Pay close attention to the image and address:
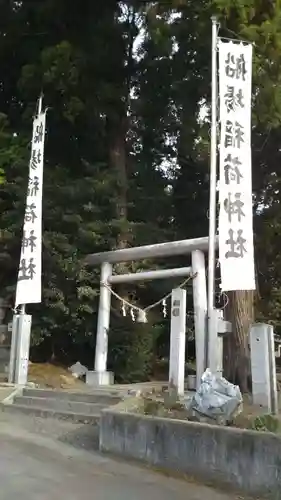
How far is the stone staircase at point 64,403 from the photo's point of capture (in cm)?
926

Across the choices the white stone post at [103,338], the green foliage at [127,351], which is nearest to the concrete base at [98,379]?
the white stone post at [103,338]

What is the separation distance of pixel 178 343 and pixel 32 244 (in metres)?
3.50

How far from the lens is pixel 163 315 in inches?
614

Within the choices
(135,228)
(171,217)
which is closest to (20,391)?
(135,228)

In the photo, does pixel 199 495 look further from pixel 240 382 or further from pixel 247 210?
pixel 240 382

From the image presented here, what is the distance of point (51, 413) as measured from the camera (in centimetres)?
949

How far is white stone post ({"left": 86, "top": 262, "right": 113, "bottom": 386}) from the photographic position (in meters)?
12.2

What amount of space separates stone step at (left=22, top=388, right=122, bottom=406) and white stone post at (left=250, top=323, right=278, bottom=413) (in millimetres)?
2218

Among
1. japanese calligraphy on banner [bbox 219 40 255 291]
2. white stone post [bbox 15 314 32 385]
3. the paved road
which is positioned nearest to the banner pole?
japanese calligraphy on banner [bbox 219 40 255 291]

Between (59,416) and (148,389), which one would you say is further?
(148,389)

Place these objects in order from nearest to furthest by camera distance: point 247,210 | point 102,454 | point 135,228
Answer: point 102,454 → point 247,210 → point 135,228

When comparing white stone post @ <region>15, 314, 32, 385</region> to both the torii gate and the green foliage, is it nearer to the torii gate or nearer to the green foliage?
the torii gate

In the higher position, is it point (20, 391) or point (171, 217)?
point (171, 217)

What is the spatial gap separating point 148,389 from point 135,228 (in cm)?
475
